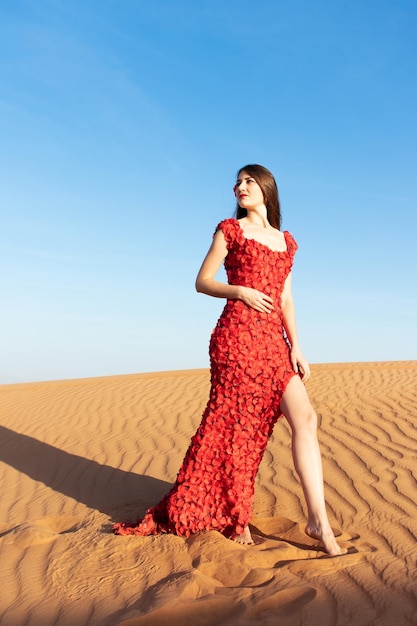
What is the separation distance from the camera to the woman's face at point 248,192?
12.7 feet

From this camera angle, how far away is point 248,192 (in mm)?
3881

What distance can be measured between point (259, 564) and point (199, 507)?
22.2 inches

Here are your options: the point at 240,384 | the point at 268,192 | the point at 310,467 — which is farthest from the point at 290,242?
the point at 310,467

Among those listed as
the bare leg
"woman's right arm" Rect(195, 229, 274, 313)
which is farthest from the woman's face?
the bare leg

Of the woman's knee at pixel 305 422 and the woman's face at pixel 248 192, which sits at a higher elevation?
the woman's face at pixel 248 192

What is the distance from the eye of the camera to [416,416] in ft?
24.0

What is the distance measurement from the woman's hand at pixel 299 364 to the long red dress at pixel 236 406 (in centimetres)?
7

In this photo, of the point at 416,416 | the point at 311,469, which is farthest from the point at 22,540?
the point at 416,416

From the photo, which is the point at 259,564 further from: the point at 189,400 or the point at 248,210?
the point at 189,400

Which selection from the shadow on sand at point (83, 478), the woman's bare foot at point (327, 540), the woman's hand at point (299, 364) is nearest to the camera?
the woman's bare foot at point (327, 540)

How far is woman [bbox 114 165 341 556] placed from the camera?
3.67 meters

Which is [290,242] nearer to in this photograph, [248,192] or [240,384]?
[248,192]

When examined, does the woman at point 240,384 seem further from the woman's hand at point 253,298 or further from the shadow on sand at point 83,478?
the shadow on sand at point 83,478

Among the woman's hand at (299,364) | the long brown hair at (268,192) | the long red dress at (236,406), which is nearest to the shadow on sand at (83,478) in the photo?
the long red dress at (236,406)
